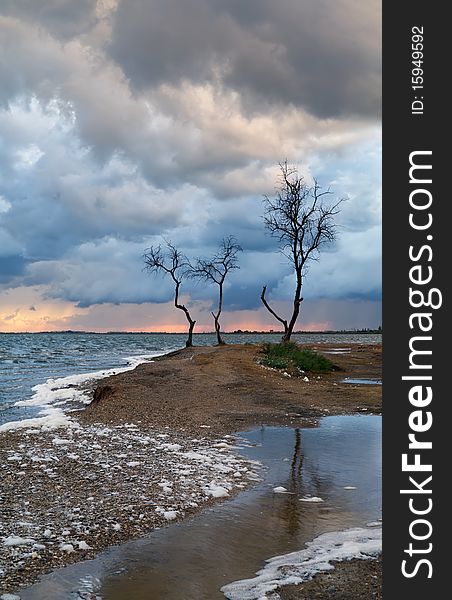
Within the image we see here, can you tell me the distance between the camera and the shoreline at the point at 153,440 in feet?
18.4

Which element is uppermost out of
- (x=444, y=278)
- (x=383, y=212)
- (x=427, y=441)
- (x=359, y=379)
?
(x=383, y=212)

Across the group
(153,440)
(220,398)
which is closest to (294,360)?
(220,398)

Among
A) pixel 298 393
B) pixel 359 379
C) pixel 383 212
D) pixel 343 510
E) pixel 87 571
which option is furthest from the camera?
pixel 359 379

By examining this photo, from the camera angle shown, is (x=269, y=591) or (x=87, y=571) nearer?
(x=269, y=591)

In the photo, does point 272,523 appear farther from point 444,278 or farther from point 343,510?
point 444,278

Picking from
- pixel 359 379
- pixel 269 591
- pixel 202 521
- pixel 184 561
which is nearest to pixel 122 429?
pixel 202 521

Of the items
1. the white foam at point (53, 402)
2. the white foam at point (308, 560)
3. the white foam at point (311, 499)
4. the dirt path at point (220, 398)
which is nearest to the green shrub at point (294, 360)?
the dirt path at point (220, 398)

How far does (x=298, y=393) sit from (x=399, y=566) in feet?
45.0

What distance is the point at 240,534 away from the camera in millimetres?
5703

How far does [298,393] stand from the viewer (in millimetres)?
A: 17062

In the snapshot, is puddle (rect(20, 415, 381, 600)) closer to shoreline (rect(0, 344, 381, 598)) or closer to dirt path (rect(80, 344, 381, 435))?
shoreline (rect(0, 344, 381, 598))

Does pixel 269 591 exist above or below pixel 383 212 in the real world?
below

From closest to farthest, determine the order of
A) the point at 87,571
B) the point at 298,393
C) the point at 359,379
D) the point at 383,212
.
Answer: the point at 383,212 < the point at 87,571 < the point at 298,393 < the point at 359,379

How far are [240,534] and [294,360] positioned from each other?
20535 millimetres
